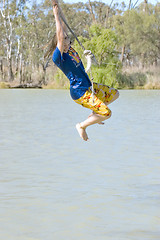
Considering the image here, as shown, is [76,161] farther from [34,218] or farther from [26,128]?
[26,128]

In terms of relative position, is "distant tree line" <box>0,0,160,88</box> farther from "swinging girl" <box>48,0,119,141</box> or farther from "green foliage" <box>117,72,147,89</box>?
"swinging girl" <box>48,0,119,141</box>

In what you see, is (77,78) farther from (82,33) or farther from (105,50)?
(82,33)

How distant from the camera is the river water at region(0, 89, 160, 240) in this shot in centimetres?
381

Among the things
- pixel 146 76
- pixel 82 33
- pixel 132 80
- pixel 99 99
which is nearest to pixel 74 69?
pixel 99 99

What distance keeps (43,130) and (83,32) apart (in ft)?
146

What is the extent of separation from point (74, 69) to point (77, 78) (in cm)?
11

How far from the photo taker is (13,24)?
158 ft

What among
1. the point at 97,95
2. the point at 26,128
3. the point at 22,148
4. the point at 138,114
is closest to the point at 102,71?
the point at 138,114

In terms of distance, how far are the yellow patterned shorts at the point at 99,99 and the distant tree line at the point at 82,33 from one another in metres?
26.0

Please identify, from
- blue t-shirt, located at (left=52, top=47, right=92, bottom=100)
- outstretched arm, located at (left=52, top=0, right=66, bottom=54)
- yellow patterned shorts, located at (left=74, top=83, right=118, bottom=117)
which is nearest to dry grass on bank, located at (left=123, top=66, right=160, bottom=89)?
yellow patterned shorts, located at (left=74, top=83, right=118, bottom=117)

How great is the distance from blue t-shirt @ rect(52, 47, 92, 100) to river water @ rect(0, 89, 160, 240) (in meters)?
0.98

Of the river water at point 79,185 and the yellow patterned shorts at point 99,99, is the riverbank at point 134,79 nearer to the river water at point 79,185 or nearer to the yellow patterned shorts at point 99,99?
the river water at point 79,185

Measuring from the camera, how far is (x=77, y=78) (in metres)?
4.86

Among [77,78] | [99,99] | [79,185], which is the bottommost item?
[79,185]
